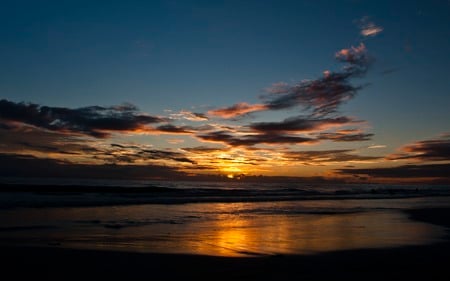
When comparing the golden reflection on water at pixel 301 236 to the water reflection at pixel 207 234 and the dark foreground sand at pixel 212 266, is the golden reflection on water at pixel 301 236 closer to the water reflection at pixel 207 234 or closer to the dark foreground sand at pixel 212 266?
the water reflection at pixel 207 234

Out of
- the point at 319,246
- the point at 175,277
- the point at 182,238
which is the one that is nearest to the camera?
the point at 175,277

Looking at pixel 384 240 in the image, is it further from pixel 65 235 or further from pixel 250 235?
pixel 65 235

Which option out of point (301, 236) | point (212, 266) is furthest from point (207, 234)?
point (212, 266)

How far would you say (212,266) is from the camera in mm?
10859

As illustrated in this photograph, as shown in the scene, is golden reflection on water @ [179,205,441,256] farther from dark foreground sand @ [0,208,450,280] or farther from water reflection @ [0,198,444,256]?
dark foreground sand @ [0,208,450,280]

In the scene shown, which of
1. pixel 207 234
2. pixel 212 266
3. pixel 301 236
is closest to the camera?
pixel 212 266

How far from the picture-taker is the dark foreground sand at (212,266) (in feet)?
32.3

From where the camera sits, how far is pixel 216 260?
11633 millimetres

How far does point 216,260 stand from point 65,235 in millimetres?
7464

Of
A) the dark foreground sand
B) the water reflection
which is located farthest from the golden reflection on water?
the dark foreground sand

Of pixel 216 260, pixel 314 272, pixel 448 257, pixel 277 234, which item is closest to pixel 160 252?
pixel 216 260

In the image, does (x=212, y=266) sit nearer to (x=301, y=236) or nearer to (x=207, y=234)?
(x=207, y=234)

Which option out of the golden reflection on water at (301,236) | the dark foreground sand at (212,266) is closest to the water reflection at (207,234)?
the golden reflection on water at (301,236)

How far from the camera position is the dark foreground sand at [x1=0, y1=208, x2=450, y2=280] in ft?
32.3
